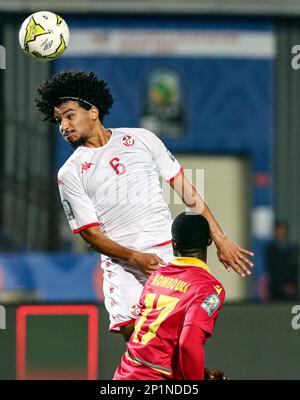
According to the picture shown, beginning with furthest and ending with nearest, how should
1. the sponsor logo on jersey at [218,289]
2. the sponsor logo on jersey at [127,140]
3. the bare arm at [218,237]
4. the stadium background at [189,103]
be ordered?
the stadium background at [189,103] < the sponsor logo on jersey at [127,140] < the bare arm at [218,237] < the sponsor logo on jersey at [218,289]

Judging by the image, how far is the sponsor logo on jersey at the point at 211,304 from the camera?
5.78m

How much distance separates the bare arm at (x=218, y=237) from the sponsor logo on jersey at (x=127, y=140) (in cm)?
37

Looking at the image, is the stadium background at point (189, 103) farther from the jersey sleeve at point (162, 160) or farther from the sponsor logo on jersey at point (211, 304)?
the sponsor logo on jersey at point (211, 304)

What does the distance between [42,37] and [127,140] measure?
88cm

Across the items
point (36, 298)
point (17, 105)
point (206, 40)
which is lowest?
point (36, 298)

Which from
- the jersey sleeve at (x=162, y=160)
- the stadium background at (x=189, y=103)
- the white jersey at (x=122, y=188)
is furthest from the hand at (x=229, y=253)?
the stadium background at (x=189, y=103)

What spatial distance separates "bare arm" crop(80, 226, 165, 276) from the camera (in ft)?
23.1

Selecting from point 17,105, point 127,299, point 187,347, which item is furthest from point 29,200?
point 187,347

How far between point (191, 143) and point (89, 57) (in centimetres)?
221

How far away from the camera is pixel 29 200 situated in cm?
1717

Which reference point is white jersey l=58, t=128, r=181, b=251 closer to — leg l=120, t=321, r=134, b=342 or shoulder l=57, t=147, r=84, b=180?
shoulder l=57, t=147, r=84, b=180

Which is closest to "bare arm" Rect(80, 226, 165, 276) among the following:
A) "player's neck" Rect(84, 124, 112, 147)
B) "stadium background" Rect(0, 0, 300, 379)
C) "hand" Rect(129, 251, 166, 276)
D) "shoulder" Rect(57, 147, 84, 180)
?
"hand" Rect(129, 251, 166, 276)

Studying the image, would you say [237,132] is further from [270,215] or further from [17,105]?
[17,105]

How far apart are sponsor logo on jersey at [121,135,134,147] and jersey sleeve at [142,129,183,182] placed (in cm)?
10
